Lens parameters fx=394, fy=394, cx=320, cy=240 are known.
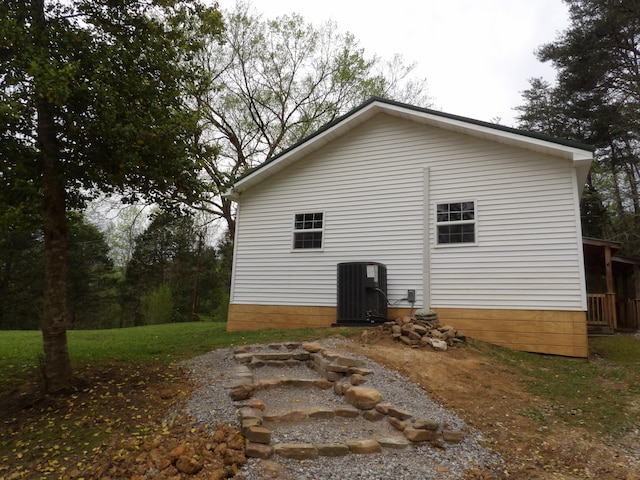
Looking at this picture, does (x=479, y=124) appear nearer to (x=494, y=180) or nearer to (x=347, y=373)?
(x=494, y=180)

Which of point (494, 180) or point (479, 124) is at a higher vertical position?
point (479, 124)

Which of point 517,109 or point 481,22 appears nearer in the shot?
point 481,22

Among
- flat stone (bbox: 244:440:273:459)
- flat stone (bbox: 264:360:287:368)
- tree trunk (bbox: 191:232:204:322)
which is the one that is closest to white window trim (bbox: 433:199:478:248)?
flat stone (bbox: 264:360:287:368)

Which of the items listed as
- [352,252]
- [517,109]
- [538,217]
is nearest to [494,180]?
[538,217]

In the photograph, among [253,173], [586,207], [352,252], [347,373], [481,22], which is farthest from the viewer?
[586,207]

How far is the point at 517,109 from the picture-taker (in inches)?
1033

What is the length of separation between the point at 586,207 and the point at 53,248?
2634cm

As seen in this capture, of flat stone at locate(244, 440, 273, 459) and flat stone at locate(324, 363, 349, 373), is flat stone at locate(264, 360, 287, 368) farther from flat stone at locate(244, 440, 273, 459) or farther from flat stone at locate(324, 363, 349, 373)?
flat stone at locate(244, 440, 273, 459)

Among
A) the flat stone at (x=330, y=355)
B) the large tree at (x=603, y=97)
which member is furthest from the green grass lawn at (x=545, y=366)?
the large tree at (x=603, y=97)

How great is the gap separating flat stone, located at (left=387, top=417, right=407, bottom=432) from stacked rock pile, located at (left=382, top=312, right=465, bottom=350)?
2.87 metres

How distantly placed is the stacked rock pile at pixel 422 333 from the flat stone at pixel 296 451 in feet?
12.5

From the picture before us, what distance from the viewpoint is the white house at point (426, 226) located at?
7926 millimetres

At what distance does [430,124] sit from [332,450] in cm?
803

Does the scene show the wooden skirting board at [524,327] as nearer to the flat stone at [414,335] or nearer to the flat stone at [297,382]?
the flat stone at [414,335]
